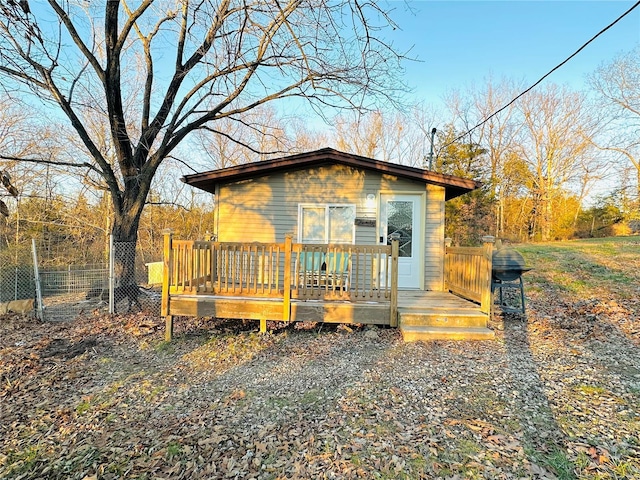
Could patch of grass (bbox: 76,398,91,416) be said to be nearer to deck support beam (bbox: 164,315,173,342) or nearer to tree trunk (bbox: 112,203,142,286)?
deck support beam (bbox: 164,315,173,342)

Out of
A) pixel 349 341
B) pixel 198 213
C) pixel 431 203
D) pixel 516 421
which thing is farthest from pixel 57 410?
pixel 198 213

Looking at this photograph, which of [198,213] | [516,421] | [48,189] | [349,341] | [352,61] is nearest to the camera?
[516,421]

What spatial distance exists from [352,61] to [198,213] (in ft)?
47.4

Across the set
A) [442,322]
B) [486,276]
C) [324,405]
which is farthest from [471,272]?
[324,405]

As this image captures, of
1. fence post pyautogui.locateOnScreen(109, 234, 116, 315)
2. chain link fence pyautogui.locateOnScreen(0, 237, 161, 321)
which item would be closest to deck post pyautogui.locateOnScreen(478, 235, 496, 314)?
chain link fence pyautogui.locateOnScreen(0, 237, 161, 321)

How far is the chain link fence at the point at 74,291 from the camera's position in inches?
261

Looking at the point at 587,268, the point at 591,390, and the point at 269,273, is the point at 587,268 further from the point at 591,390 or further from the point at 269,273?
the point at 269,273

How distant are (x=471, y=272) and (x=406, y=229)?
1852mm

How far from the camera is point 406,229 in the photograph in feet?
23.8

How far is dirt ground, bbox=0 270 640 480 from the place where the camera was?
2516mm

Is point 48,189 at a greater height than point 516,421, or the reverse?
point 48,189

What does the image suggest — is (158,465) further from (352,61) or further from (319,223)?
(352,61)

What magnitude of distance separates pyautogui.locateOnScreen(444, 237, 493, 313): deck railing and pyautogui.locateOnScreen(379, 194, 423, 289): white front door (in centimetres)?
63

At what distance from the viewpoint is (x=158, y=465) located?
255cm
